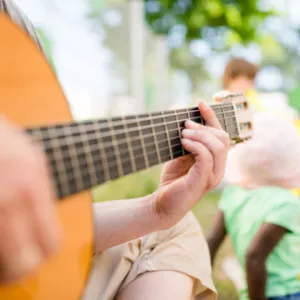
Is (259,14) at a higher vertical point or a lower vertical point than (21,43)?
higher

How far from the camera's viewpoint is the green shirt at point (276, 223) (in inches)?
44.0

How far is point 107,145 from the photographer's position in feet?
1.66

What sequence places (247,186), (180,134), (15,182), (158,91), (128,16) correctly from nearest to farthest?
(15,182) → (180,134) → (247,186) → (128,16) → (158,91)

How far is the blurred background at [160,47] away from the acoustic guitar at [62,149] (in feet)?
5.60

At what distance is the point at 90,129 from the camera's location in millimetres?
485

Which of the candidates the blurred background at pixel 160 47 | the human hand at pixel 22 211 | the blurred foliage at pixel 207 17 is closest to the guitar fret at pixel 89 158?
the human hand at pixel 22 211

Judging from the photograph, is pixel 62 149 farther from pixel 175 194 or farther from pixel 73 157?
pixel 175 194

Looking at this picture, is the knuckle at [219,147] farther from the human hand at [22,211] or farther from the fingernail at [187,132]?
the human hand at [22,211]

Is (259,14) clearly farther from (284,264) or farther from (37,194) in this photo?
(37,194)

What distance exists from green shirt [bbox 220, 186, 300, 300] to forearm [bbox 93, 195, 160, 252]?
0.51 meters

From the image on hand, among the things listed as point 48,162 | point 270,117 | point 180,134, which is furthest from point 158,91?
point 48,162

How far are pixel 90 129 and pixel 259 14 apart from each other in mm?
3359

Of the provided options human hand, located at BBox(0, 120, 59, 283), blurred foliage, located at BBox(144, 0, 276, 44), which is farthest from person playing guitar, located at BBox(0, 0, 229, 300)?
blurred foliage, located at BBox(144, 0, 276, 44)

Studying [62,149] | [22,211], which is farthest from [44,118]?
[22,211]
